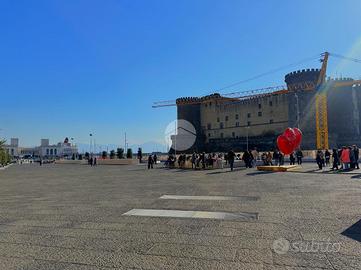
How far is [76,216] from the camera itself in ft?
21.4

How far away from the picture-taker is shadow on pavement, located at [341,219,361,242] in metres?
4.70

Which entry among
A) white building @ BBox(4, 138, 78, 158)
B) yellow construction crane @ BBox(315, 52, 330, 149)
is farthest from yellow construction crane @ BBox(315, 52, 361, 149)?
white building @ BBox(4, 138, 78, 158)

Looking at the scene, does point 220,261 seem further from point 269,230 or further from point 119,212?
point 119,212

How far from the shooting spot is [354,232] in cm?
496

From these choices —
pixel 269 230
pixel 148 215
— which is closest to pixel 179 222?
pixel 148 215

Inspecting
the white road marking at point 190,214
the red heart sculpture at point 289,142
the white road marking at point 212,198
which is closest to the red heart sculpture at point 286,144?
the red heart sculpture at point 289,142

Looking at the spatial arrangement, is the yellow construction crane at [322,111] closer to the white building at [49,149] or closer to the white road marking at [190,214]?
the white road marking at [190,214]

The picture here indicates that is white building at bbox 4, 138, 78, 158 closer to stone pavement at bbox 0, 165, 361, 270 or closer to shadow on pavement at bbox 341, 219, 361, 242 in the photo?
stone pavement at bbox 0, 165, 361, 270

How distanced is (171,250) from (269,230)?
64.7 inches

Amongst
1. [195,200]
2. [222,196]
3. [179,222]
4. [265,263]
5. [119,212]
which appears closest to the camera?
[265,263]

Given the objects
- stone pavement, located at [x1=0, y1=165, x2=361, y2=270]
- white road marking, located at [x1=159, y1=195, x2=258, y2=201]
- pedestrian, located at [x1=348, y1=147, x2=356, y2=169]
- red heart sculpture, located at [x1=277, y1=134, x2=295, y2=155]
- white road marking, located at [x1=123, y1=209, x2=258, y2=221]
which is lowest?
stone pavement, located at [x1=0, y1=165, x2=361, y2=270]

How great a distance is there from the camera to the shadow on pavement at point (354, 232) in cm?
470

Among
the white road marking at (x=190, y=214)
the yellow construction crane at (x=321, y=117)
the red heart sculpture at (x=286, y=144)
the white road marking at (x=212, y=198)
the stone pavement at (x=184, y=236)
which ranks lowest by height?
the stone pavement at (x=184, y=236)

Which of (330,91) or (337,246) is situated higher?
(330,91)
